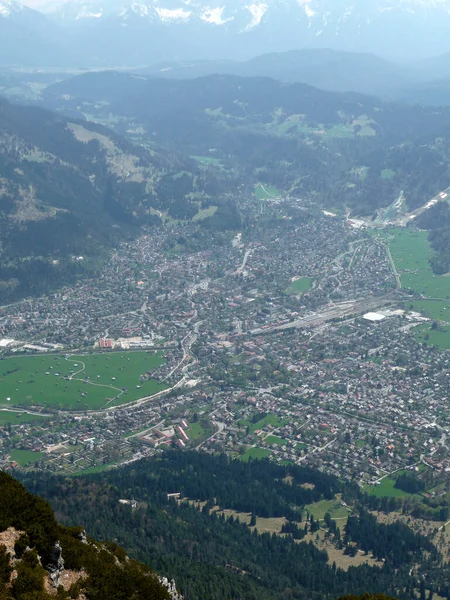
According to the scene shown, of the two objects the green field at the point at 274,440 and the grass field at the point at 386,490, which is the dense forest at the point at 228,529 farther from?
the green field at the point at 274,440

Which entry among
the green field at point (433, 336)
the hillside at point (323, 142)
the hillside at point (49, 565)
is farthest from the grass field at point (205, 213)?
the hillside at point (49, 565)

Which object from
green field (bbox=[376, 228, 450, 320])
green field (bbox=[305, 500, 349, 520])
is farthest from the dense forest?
green field (bbox=[376, 228, 450, 320])

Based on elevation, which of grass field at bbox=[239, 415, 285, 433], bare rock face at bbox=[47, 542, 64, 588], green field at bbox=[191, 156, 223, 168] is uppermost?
bare rock face at bbox=[47, 542, 64, 588]

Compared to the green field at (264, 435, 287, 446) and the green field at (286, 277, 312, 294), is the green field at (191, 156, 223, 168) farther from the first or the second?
the green field at (264, 435, 287, 446)

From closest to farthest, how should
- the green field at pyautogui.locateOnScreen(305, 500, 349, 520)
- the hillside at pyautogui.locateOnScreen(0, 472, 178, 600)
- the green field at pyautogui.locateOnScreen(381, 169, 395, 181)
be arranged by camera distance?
the hillside at pyautogui.locateOnScreen(0, 472, 178, 600), the green field at pyautogui.locateOnScreen(305, 500, 349, 520), the green field at pyautogui.locateOnScreen(381, 169, 395, 181)

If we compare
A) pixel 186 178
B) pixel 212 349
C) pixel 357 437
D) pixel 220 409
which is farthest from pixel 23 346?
pixel 186 178

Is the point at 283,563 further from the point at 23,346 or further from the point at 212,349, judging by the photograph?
the point at 23,346
